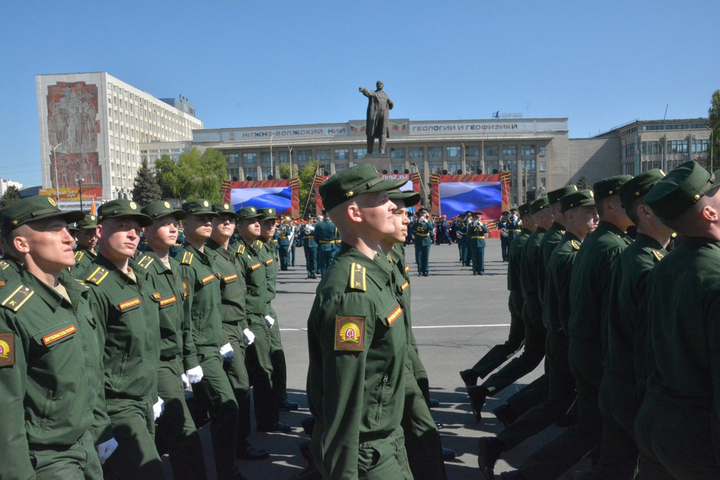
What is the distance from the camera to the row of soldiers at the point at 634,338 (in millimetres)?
2576

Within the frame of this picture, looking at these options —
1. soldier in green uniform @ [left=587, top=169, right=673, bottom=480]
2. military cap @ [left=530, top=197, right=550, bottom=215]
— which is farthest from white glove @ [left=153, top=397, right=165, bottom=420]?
military cap @ [left=530, top=197, right=550, bottom=215]

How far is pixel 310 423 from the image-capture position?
364cm

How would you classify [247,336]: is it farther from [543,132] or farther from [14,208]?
[543,132]

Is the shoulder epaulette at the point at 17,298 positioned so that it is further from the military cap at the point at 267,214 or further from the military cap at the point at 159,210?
the military cap at the point at 267,214

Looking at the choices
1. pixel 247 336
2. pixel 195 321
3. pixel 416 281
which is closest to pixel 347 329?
pixel 195 321

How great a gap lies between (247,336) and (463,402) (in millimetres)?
2440

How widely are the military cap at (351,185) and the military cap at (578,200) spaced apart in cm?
291

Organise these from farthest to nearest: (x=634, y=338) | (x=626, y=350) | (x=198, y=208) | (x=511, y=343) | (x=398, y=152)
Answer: (x=398, y=152) → (x=511, y=343) → (x=198, y=208) → (x=626, y=350) → (x=634, y=338)

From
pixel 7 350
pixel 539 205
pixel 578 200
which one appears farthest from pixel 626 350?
pixel 539 205

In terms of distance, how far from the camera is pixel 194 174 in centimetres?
9206

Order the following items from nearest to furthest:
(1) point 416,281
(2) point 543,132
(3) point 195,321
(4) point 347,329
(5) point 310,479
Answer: (4) point 347,329, (5) point 310,479, (3) point 195,321, (1) point 416,281, (2) point 543,132

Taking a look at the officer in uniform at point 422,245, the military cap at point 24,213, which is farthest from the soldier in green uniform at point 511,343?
the officer in uniform at point 422,245

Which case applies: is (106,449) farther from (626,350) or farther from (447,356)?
(447,356)

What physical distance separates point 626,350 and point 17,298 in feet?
10.3
